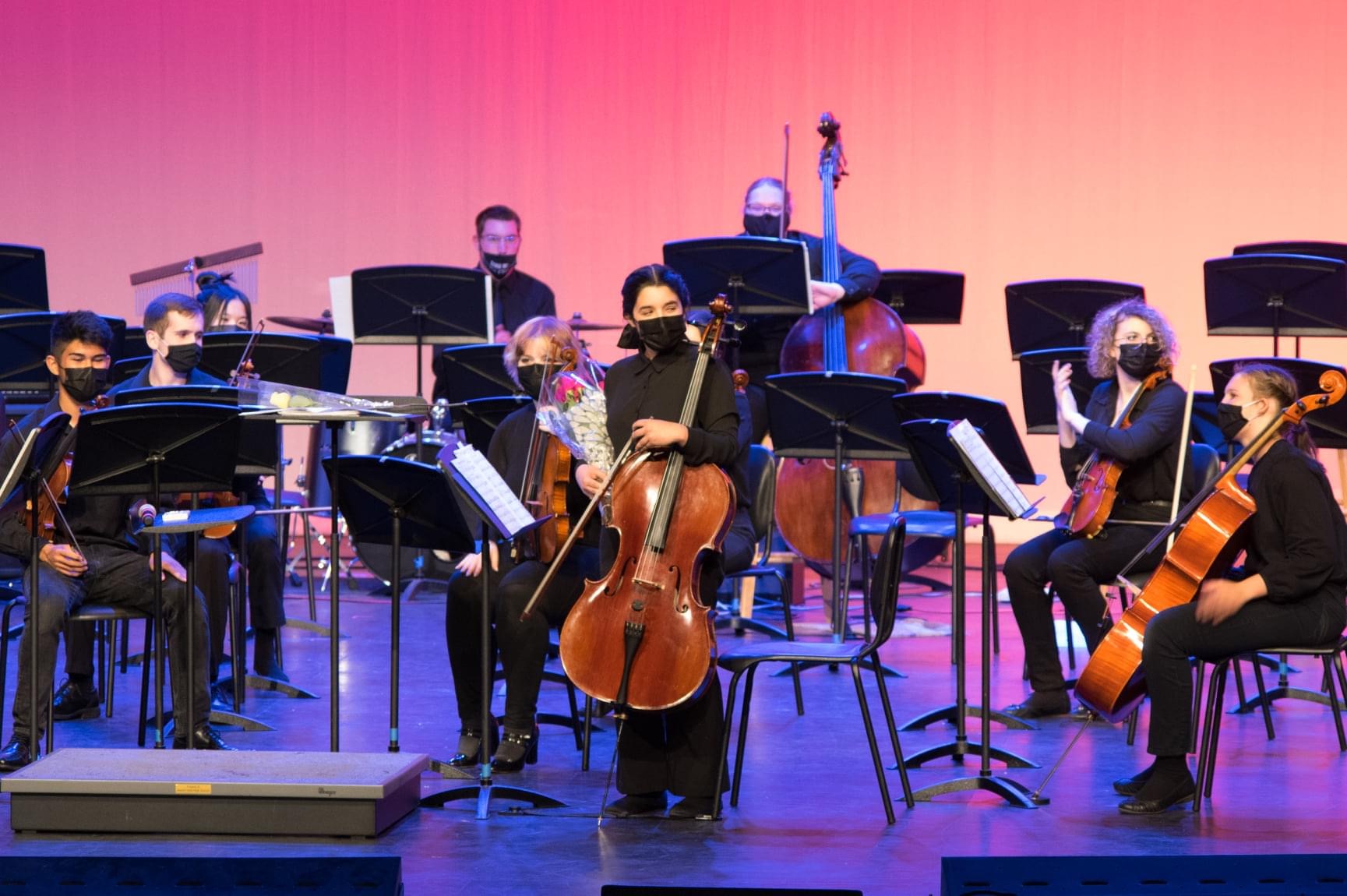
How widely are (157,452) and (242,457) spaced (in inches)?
32.3

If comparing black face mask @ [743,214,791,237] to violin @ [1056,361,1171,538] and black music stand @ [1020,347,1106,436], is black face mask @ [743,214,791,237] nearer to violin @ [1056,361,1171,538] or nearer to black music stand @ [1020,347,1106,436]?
black music stand @ [1020,347,1106,436]

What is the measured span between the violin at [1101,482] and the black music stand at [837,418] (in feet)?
1.96

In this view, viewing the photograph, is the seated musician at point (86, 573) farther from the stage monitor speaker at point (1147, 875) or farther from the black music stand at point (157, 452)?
the stage monitor speaker at point (1147, 875)

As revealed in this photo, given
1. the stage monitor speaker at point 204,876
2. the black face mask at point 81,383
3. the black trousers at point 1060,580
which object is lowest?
the stage monitor speaker at point 204,876

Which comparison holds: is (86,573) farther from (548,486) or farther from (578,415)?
→ (578,415)

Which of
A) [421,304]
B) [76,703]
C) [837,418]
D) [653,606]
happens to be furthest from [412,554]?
[653,606]

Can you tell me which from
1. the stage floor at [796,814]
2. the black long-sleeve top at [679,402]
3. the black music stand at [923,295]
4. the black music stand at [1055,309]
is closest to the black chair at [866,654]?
the stage floor at [796,814]

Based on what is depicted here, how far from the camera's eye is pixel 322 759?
13.1ft

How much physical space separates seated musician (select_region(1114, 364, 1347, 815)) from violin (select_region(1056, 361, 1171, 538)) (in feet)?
3.35

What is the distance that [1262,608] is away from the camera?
4.20 metres

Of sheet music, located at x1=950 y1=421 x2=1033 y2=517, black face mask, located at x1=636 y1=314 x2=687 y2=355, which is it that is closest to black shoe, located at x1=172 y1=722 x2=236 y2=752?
black face mask, located at x1=636 y1=314 x2=687 y2=355

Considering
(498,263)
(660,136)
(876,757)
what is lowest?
(876,757)

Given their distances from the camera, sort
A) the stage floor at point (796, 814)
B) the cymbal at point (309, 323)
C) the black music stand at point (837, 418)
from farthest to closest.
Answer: the cymbal at point (309, 323) → the black music stand at point (837, 418) → the stage floor at point (796, 814)

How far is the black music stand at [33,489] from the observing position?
403 centimetres
